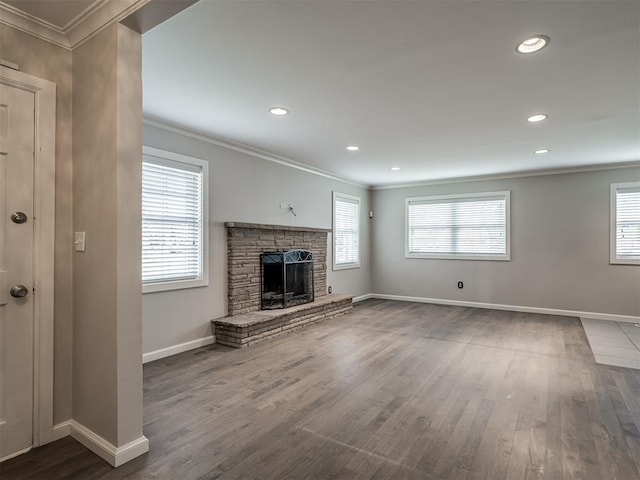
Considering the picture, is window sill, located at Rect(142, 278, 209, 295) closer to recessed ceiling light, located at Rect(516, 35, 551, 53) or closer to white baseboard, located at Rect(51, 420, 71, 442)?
white baseboard, located at Rect(51, 420, 71, 442)

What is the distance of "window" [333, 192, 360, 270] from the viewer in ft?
22.6

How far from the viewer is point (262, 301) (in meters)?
4.95

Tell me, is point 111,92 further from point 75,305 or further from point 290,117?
point 290,117

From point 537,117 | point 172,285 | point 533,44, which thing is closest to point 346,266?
point 172,285

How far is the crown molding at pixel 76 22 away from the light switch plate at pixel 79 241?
118 cm

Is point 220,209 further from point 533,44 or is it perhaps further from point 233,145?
point 533,44

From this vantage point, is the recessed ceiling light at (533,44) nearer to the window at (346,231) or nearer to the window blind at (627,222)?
the window at (346,231)

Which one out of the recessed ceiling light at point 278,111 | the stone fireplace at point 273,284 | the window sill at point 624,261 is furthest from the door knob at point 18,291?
the window sill at point 624,261

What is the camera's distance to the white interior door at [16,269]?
2066 millimetres

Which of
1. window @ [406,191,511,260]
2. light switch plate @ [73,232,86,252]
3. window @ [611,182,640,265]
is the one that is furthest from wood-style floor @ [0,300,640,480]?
window @ [406,191,511,260]

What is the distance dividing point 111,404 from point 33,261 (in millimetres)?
982

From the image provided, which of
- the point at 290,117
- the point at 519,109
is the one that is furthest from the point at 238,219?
the point at 519,109

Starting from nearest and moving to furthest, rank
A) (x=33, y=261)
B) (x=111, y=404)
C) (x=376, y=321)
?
(x=111, y=404), (x=33, y=261), (x=376, y=321)

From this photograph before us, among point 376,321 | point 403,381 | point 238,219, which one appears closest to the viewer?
point 403,381
